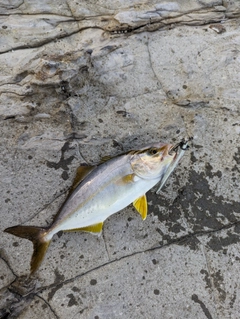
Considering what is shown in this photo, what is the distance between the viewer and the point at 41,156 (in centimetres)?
346

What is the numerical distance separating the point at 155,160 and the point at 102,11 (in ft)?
5.86

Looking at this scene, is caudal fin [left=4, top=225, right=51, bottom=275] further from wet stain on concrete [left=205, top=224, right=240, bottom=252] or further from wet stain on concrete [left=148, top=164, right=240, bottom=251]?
wet stain on concrete [left=205, top=224, right=240, bottom=252]

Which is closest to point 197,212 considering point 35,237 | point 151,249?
point 151,249

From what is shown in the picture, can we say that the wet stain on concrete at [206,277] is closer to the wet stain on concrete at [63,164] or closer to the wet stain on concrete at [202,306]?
the wet stain on concrete at [202,306]

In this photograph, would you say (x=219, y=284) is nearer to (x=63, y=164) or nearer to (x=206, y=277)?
(x=206, y=277)

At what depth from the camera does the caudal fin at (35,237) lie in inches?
120

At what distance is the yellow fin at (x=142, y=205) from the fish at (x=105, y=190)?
75 millimetres

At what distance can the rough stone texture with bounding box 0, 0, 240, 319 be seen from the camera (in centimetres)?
323

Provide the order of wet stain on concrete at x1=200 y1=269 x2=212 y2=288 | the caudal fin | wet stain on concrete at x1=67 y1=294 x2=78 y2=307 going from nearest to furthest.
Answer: the caudal fin → wet stain on concrete at x1=67 y1=294 x2=78 y2=307 → wet stain on concrete at x1=200 y1=269 x2=212 y2=288

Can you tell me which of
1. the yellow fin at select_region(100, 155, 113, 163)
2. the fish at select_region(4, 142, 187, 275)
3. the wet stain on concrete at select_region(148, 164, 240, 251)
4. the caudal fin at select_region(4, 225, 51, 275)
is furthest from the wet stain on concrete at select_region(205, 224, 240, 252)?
the caudal fin at select_region(4, 225, 51, 275)

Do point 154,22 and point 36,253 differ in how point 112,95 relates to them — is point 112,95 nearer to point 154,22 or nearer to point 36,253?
point 154,22

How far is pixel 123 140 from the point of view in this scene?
3.55 meters

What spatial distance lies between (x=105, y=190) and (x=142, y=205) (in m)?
0.35

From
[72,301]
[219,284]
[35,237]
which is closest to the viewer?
[35,237]
